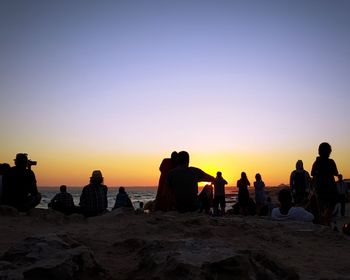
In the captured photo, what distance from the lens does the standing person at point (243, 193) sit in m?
14.7

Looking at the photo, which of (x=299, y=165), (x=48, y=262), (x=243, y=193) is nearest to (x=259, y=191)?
(x=243, y=193)

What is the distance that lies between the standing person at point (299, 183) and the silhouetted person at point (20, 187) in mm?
5997

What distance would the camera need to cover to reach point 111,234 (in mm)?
5699

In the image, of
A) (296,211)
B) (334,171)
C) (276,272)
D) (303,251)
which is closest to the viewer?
(276,272)

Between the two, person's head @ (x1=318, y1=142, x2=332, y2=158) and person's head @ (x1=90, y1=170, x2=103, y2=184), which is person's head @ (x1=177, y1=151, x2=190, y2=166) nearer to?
person's head @ (x1=318, y1=142, x2=332, y2=158)

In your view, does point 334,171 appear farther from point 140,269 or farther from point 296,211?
point 140,269

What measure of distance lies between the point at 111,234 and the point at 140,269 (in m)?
2.22

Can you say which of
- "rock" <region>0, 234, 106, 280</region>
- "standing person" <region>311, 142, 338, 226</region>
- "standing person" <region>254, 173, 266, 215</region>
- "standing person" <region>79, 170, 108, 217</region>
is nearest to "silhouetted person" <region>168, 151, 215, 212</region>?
"standing person" <region>311, 142, 338, 226</region>

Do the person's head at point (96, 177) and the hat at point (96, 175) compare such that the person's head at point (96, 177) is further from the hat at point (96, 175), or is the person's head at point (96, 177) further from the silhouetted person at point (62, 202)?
the silhouetted person at point (62, 202)

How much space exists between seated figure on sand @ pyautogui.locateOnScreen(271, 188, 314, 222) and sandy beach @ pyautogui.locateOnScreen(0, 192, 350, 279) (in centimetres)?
52

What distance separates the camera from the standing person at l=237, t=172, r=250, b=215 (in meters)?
14.7

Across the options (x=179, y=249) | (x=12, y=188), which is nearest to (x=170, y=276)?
(x=179, y=249)

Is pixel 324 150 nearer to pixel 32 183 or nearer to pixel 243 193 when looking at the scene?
pixel 32 183

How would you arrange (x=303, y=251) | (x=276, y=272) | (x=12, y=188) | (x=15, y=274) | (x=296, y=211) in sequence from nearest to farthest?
(x=15, y=274) → (x=276, y=272) → (x=303, y=251) → (x=296, y=211) → (x=12, y=188)
